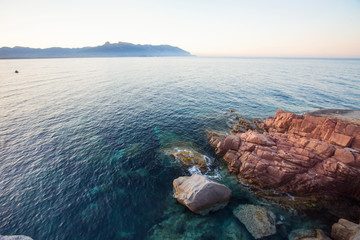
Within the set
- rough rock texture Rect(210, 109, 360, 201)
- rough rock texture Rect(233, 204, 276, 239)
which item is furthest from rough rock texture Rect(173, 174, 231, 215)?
rough rock texture Rect(210, 109, 360, 201)

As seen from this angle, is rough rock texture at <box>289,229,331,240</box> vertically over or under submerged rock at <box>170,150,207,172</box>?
under

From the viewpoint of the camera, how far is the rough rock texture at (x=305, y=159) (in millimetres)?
20748

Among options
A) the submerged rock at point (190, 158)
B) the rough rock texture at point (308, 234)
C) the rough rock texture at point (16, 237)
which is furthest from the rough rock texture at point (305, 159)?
the rough rock texture at point (16, 237)

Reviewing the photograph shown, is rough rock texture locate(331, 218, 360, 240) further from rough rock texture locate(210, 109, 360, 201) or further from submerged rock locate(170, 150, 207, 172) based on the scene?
submerged rock locate(170, 150, 207, 172)

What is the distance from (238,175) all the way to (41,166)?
3426cm

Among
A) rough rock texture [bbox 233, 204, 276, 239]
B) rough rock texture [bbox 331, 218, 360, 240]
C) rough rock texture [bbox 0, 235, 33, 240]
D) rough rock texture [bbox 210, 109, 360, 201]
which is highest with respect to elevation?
rough rock texture [bbox 210, 109, 360, 201]

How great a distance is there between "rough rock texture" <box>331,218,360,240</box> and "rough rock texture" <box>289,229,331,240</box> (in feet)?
3.61

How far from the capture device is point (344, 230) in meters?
15.8

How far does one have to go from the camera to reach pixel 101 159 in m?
27.8

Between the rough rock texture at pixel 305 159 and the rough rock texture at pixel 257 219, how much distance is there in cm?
477

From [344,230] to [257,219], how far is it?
8.45 metres

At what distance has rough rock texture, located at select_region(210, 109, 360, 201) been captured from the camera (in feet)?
68.1

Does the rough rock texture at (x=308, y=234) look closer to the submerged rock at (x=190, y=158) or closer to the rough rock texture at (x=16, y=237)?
the submerged rock at (x=190, y=158)

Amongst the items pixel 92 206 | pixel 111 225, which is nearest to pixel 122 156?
pixel 92 206
